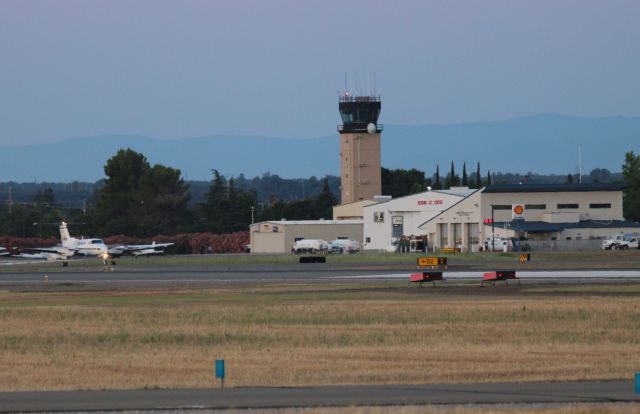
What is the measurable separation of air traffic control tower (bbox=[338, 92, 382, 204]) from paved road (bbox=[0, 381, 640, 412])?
13336 cm

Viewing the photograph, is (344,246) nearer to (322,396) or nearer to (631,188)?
(631,188)

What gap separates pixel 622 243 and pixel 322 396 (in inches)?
3475

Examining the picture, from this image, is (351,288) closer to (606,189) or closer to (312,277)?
(312,277)

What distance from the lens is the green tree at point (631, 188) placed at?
15138 centimetres

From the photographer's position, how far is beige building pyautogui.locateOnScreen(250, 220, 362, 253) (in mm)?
138500

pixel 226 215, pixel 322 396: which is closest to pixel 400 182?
pixel 226 215

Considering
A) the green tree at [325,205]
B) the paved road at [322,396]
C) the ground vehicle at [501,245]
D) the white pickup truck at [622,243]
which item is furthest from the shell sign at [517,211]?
the paved road at [322,396]

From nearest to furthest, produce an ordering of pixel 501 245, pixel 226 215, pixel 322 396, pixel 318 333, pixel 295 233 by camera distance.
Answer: pixel 322 396, pixel 318 333, pixel 501 245, pixel 295 233, pixel 226 215

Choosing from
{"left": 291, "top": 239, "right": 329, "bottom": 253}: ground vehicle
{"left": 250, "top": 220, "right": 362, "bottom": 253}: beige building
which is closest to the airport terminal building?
{"left": 291, "top": 239, "right": 329, "bottom": 253}: ground vehicle

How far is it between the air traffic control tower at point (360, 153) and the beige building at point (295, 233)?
16.5 meters

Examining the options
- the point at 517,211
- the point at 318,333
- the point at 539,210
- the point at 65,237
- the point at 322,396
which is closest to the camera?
the point at 322,396

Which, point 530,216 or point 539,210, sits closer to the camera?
point 530,216

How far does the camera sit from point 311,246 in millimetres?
130375

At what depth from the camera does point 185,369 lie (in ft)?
90.4
